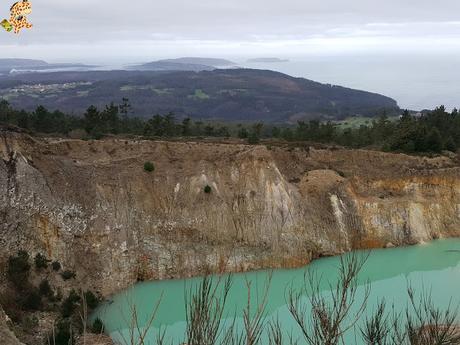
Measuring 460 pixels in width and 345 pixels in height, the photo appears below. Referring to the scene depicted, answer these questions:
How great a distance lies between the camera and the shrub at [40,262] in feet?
80.3

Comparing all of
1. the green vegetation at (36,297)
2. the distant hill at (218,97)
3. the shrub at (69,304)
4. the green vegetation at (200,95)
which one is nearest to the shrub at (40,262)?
the green vegetation at (36,297)

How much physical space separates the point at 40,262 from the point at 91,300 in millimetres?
3361

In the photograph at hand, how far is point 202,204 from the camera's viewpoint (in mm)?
30062

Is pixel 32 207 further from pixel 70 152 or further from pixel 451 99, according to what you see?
pixel 451 99

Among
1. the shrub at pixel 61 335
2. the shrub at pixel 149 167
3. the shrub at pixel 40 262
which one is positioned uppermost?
the shrub at pixel 149 167

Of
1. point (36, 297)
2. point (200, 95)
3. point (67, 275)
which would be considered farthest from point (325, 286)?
point (200, 95)

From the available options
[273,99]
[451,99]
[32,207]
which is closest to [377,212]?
[32,207]

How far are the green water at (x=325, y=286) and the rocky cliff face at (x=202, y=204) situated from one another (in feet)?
3.65

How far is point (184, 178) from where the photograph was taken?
30.8 metres

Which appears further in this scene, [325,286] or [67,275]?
[325,286]

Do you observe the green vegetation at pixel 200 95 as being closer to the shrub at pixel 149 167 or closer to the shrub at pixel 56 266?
the shrub at pixel 149 167

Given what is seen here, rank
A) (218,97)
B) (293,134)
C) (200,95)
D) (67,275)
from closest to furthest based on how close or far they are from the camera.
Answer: (67,275)
(293,134)
(218,97)
(200,95)

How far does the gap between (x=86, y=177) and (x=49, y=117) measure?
20.2 metres

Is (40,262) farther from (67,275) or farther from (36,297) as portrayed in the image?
(36,297)
